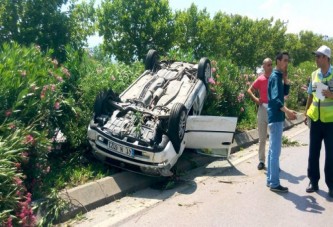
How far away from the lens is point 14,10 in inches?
470

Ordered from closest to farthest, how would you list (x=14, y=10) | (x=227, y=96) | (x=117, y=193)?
(x=117, y=193), (x=227, y=96), (x=14, y=10)

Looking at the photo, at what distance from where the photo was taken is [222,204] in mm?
5434

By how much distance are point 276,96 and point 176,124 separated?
4.96 ft

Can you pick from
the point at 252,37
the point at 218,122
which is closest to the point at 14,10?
the point at 218,122

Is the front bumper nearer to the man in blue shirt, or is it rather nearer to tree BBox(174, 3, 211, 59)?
the man in blue shirt

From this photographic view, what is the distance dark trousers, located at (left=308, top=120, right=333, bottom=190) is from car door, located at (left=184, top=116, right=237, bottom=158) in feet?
5.02

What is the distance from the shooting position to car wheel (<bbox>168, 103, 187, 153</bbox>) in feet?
19.7

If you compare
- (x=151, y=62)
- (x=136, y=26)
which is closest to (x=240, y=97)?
(x=151, y=62)

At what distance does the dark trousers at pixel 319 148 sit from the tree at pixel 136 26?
10.3m

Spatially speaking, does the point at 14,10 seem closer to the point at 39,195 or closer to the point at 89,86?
the point at 89,86

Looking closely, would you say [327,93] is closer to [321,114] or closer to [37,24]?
[321,114]

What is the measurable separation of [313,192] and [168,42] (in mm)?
10892

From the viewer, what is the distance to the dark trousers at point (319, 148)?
5711 mm

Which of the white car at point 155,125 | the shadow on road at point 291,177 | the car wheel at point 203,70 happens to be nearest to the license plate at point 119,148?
the white car at point 155,125
